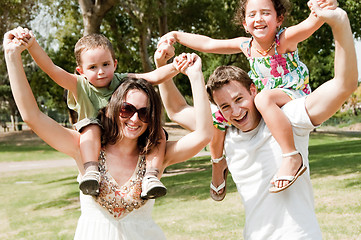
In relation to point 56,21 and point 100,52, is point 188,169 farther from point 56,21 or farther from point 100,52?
point 100,52

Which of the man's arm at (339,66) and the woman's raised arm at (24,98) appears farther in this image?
the woman's raised arm at (24,98)

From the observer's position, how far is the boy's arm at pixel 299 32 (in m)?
3.01

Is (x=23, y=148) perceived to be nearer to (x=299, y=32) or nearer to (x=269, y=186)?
(x=299, y=32)

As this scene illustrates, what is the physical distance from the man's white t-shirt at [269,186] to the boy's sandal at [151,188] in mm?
516

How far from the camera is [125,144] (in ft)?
9.71

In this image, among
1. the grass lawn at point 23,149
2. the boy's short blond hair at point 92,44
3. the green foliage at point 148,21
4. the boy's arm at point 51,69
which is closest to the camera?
the boy's arm at point 51,69

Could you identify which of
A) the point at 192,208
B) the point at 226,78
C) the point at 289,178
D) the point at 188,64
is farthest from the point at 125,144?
the point at 192,208

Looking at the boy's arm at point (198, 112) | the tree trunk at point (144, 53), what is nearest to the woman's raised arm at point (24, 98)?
the boy's arm at point (198, 112)

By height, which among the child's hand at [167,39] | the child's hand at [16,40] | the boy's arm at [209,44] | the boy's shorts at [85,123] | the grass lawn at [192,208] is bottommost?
the grass lawn at [192,208]

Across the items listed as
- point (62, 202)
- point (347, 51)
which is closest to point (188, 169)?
point (62, 202)

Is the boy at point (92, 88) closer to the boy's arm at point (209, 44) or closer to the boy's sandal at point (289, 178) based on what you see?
the boy's arm at point (209, 44)

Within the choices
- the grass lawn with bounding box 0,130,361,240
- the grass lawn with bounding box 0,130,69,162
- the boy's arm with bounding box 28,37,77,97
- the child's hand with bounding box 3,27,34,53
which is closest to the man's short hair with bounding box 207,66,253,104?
the boy's arm with bounding box 28,37,77,97

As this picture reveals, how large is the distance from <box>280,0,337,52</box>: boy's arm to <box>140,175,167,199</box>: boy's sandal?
1326 millimetres

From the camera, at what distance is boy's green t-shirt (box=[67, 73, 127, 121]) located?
318 cm
